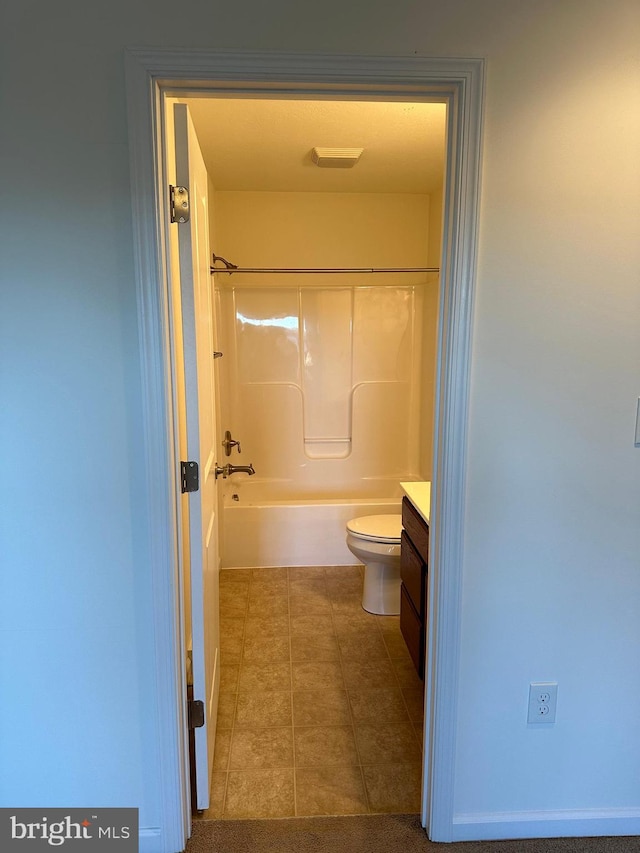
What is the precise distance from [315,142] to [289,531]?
223 centimetres

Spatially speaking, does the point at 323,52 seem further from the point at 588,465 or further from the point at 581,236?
the point at 588,465

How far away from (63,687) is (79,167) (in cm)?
134

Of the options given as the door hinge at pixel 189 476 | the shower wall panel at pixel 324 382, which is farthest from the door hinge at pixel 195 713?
the shower wall panel at pixel 324 382

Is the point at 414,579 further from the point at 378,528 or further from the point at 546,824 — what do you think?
the point at 546,824

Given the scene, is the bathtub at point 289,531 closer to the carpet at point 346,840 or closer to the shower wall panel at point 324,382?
the shower wall panel at point 324,382

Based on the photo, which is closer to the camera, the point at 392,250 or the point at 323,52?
the point at 323,52

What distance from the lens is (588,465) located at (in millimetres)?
1519

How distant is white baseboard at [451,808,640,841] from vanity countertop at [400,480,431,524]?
35.7 inches

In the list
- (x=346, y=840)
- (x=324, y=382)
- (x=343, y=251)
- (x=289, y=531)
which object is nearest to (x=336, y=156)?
(x=343, y=251)

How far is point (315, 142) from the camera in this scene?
2.68 m

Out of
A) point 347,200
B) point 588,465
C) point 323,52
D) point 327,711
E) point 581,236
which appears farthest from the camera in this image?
point 347,200

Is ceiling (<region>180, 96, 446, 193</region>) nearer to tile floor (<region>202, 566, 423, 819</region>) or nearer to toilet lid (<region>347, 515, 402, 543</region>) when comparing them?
toilet lid (<region>347, 515, 402, 543</region>)

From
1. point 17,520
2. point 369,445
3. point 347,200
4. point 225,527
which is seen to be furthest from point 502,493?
point 347,200

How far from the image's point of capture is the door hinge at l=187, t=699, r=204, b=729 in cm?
162
